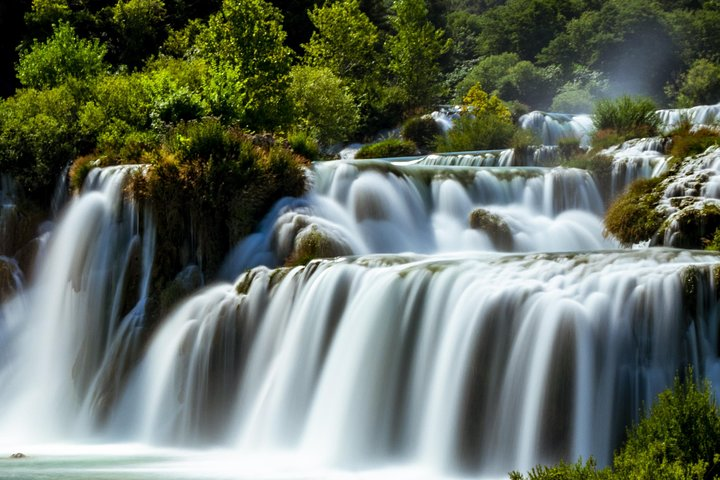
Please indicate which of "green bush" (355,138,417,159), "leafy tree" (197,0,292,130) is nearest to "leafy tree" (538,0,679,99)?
"green bush" (355,138,417,159)

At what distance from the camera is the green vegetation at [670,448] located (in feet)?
26.6

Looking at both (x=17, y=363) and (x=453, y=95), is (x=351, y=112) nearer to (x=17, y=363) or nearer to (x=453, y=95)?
(x=17, y=363)

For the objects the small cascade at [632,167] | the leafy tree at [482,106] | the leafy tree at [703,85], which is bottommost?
the small cascade at [632,167]

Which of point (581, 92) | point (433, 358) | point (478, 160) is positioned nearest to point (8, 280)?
point (433, 358)

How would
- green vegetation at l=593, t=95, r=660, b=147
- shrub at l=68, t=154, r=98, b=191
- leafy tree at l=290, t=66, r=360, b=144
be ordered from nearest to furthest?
shrub at l=68, t=154, r=98, b=191, green vegetation at l=593, t=95, r=660, b=147, leafy tree at l=290, t=66, r=360, b=144

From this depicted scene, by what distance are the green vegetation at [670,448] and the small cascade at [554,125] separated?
31.5 meters

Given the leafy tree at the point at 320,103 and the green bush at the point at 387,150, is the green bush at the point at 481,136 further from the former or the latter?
the leafy tree at the point at 320,103

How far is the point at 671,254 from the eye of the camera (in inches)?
525

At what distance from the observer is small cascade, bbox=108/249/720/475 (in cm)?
1166

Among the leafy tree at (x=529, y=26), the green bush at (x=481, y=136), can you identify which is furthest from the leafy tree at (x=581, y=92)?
the green bush at (x=481, y=136)

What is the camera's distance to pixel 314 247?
60.3 feet

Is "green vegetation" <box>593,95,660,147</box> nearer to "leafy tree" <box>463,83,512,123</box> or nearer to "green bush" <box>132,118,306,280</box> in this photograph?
"green bush" <box>132,118,306,280</box>

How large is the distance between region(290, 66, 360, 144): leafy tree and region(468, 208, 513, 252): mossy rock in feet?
52.2

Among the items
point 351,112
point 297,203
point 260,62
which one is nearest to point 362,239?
point 297,203
